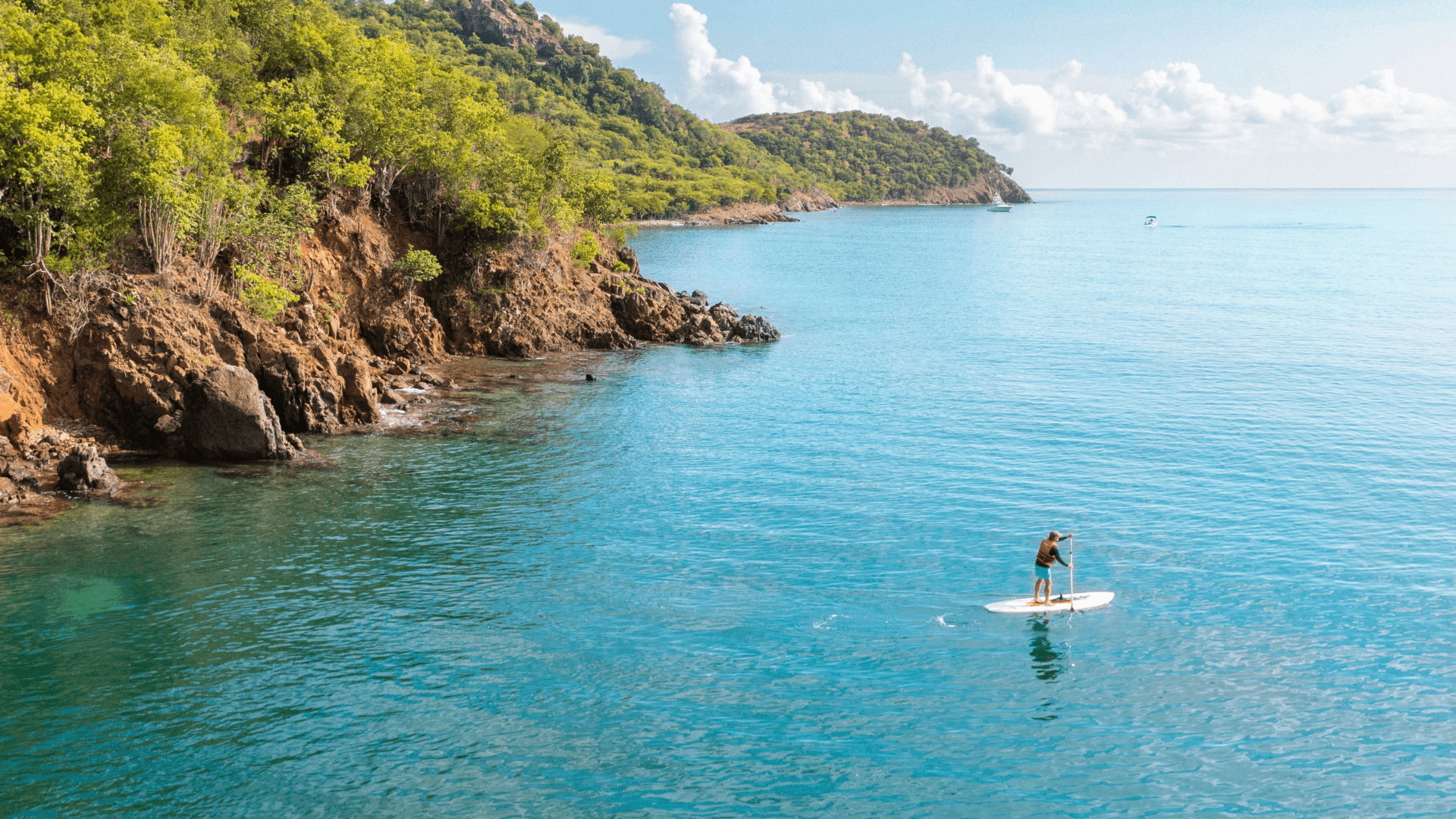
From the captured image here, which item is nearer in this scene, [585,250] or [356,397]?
[356,397]

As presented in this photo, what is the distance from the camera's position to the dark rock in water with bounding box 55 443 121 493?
36.5 metres

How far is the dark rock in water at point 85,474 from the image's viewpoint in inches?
1437

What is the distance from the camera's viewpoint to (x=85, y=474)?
36.5 m

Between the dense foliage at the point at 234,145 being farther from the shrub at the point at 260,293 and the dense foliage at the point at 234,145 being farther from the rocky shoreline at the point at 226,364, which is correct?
the rocky shoreline at the point at 226,364

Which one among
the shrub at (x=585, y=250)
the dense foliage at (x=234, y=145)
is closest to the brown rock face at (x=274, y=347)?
the dense foliage at (x=234, y=145)

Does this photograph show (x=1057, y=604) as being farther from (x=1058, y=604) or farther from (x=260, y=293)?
(x=260, y=293)

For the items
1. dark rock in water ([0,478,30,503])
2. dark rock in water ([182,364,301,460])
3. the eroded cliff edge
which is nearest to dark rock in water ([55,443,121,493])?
dark rock in water ([0,478,30,503])

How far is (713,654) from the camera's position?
1069 inches

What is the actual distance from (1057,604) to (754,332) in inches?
2082

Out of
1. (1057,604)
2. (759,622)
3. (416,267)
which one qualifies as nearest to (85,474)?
(759,622)

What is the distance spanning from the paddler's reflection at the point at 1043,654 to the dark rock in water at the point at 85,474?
35.6 m

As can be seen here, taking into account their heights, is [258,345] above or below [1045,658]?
above

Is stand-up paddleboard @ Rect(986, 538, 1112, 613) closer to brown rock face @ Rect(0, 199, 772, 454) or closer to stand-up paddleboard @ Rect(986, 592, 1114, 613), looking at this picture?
stand-up paddleboard @ Rect(986, 592, 1114, 613)

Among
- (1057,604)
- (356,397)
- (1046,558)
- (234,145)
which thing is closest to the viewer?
(1046,558)
